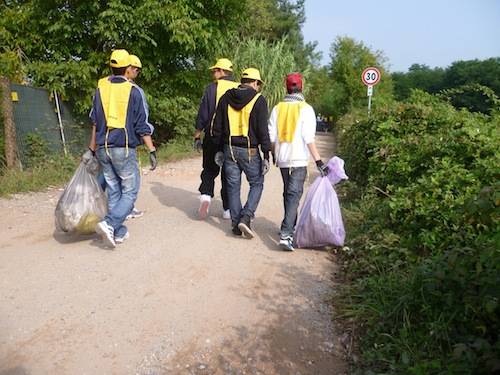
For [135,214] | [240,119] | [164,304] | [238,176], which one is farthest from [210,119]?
[164,304]

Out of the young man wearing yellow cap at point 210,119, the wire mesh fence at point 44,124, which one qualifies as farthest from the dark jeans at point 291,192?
the wire mesh fence at point 44,124

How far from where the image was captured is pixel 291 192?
183 inches

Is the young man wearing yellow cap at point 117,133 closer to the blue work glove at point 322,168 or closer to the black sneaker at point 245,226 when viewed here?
the black sneaker at point 245,226

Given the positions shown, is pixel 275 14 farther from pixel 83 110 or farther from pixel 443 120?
pixel 443 120

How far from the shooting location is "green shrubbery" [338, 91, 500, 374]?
2.17 metres

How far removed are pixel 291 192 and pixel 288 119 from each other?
0.76 m

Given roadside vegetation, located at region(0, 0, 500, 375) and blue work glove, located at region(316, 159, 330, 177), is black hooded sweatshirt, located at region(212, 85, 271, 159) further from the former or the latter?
roadside vegetation, located at region(0, 0, 500, 375)

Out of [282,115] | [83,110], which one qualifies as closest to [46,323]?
[282,115]

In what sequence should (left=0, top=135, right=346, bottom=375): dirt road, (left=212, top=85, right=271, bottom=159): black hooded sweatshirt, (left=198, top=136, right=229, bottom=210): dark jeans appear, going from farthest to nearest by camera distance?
1. (left=198, top=136, right=229, bottom=210): dark jeans
2. (left=212, top=85, right=271, bottom=159): black hooded sweatshirt
3. (left=0, top=135, right=346, bottom=375): dirt road

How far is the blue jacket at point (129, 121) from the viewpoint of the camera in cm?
448

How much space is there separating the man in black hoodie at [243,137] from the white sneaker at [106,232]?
1.35 metres

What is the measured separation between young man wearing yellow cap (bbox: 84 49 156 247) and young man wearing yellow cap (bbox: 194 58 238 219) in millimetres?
1002

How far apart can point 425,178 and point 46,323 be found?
335 cm

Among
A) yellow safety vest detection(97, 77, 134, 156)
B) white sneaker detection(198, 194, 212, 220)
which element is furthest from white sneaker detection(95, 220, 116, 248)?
white sneaker detection(198, 194, 212, 220)
